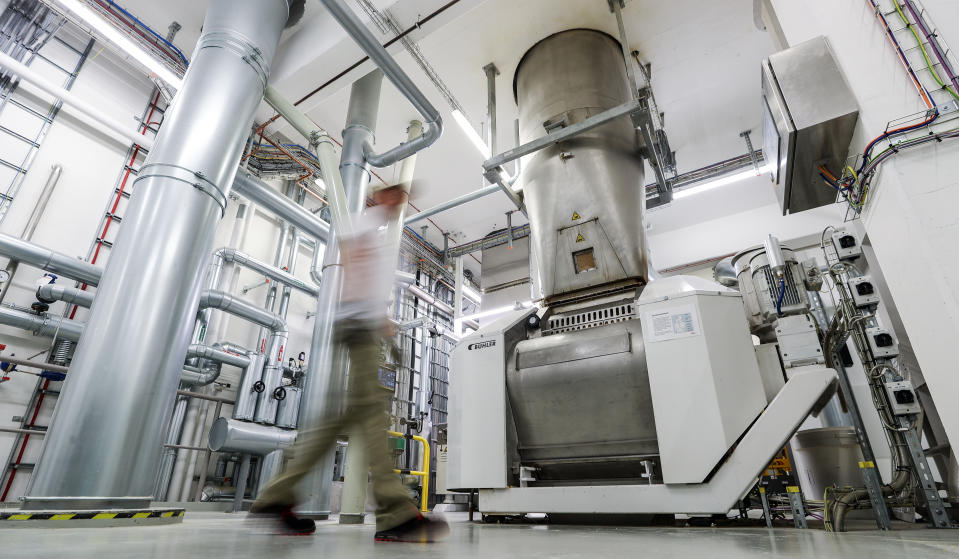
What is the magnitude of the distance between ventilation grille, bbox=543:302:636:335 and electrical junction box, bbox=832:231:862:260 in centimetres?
116

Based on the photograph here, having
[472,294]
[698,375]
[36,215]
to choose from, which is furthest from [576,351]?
[472,294]

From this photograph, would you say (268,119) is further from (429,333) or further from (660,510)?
(660,510)

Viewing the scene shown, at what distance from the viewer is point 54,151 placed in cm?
491

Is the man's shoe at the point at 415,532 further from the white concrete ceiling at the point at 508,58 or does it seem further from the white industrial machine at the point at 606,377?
the white concrete ceiling at the point at 508,58

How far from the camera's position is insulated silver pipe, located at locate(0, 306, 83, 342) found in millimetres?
4102

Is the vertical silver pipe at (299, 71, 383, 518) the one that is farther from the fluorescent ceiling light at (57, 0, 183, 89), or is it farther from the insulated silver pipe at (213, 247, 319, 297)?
the insulated silver pipe at (213, 247, 319, 297)

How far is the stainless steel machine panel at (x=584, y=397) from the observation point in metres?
2.44

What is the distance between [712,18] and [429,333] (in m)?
6.33

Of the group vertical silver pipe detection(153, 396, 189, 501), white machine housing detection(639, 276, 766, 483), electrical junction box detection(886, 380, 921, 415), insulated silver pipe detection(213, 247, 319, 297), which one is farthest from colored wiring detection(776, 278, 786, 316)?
vertical silver pipe detection(153, 396, 189, 501)

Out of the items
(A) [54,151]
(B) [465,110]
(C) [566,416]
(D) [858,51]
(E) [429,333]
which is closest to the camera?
(D) [858,51]

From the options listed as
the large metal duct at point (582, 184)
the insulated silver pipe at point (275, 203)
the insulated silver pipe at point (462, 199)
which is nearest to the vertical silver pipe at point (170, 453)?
the insulated silver pipe at point (275, 203)

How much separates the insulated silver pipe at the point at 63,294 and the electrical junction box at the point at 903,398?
603cm

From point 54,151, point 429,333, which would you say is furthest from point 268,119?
point 429,333

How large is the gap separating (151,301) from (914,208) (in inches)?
139
